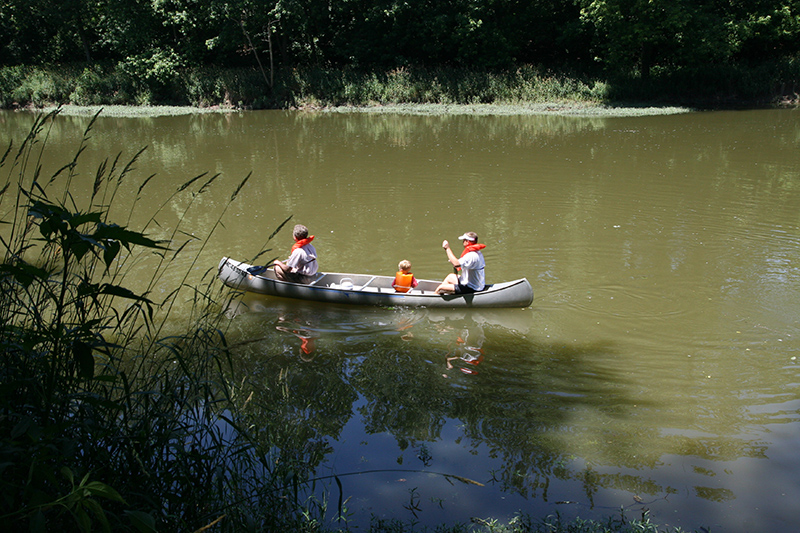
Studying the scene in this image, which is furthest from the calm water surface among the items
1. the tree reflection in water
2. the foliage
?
the foliage

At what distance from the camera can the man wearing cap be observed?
808 cm

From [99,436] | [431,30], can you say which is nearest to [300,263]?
[99,436]

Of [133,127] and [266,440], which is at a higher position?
[133,127]

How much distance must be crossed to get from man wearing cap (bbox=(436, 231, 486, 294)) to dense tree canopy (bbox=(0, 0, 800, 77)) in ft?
76.9

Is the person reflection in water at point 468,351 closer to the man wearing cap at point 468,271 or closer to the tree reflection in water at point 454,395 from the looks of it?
the tree reflection in water at point 454,395

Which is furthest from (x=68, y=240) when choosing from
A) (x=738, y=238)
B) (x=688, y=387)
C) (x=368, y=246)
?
(x=738, y=238)

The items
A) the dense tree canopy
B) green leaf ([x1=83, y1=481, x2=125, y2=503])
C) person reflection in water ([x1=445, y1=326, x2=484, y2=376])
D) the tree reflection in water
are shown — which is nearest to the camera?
green leaf ([x1=83, y1=481, x2=125, y2=503])

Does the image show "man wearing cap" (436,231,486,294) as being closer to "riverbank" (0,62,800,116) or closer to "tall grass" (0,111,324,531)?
"tall grass" (0,111,324,531)

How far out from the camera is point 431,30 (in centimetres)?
3145

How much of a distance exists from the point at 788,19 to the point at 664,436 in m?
29.9

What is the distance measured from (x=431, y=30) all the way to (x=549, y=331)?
2706 cm

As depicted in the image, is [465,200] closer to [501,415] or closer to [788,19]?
[501,415]

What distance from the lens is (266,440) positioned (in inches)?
182

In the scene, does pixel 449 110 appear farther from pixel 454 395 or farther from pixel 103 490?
pixel 103 490
